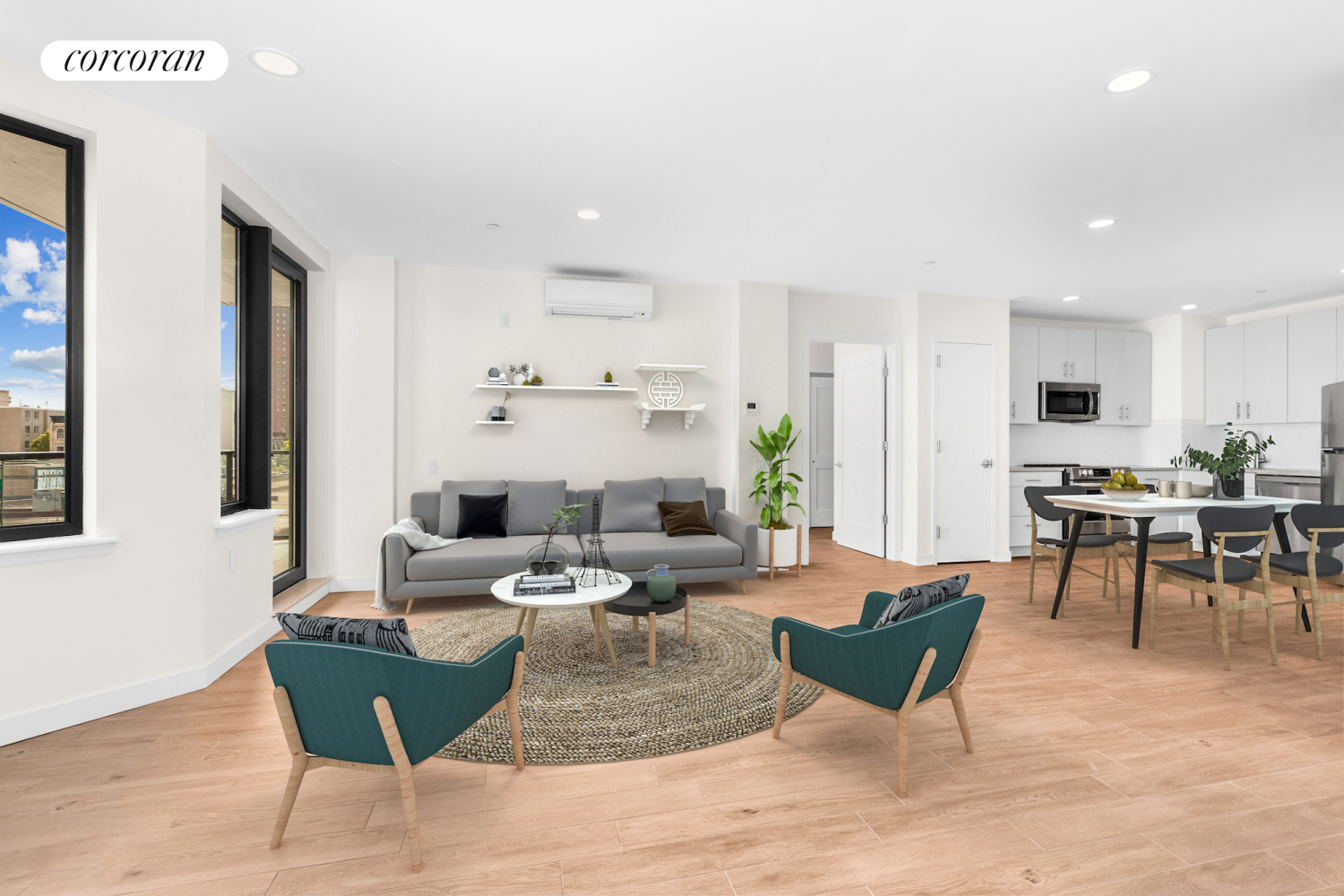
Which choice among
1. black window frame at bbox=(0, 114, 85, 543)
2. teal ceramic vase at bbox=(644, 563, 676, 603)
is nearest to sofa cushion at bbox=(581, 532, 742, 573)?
teal ceramic vase at bbox=(644, 563, 676, 603)

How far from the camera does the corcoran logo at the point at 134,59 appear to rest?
2.35m

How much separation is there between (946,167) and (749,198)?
3.52 feet

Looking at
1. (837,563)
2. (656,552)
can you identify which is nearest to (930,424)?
(837,563)

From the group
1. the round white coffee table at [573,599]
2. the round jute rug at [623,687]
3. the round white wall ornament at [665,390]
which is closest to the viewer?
the round jute rug at [623,687]

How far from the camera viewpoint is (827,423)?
334 inches

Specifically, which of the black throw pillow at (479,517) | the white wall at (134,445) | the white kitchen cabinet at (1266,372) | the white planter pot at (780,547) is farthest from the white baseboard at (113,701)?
the white kitchen cabinet at (1266,372)

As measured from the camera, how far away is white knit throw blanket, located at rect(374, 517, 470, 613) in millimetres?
4324

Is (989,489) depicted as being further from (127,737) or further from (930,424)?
(127,737)

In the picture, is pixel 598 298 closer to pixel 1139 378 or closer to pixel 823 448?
pixel 823 448

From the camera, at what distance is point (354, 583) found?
4.98 meters

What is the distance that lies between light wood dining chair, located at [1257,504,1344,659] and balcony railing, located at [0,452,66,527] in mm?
6123

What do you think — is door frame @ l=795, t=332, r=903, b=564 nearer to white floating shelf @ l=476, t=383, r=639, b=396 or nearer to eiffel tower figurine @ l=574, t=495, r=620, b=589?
white floating shelf @ l=476, t=383, r=639, b=396

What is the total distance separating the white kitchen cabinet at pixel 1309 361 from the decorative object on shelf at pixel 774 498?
487 cm

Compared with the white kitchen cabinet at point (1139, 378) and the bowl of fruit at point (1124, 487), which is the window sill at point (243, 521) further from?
the white kitchen cabinet at point (1139, 378)
